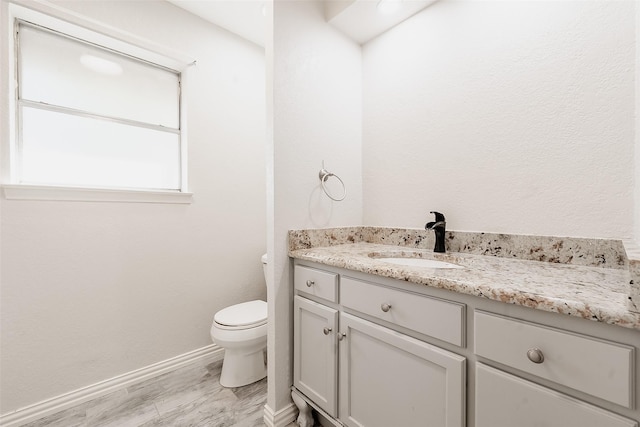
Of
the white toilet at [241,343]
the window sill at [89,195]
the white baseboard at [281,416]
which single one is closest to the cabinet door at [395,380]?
the white baseboard at [281,416]

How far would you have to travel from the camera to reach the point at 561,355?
0.62m

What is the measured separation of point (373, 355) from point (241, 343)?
3.07ft

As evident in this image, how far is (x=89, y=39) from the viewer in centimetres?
164

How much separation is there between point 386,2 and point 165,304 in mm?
2398

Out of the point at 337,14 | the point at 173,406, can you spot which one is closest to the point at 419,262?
the point at 337,14

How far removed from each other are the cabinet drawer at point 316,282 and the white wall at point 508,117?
679 millimetres

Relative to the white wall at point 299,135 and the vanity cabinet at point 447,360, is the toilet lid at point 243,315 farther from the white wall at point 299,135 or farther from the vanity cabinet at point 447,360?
the vanity cabinet at point 447,360

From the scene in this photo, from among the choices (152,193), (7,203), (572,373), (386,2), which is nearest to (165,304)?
(152,193)

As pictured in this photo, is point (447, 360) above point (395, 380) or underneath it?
above

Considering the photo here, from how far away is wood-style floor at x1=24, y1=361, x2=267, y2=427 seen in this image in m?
1.39

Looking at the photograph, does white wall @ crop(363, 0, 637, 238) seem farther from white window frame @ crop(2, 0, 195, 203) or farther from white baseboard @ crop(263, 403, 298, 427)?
white window frame @ crop(2, 0, 195, 203)

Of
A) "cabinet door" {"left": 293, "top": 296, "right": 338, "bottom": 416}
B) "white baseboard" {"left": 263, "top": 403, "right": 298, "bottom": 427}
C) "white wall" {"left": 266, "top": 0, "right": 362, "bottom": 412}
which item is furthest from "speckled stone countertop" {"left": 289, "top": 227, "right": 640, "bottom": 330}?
"white baseboard" {"left": 263, "top": 403, "right": 298, "bottom": 427}

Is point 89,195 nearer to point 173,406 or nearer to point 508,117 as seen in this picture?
point 173,406

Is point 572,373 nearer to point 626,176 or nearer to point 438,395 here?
point 438,395
